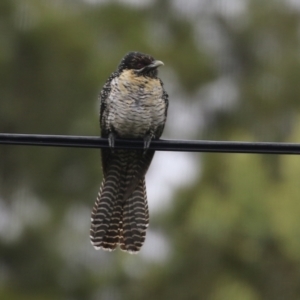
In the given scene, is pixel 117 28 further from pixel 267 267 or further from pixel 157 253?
pixel 267 267

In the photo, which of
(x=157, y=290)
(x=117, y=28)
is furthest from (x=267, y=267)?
(x=117, y=28)

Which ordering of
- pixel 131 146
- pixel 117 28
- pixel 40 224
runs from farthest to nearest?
pixel 117 28, pixel 40 224, pixel 131 146

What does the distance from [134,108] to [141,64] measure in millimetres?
392

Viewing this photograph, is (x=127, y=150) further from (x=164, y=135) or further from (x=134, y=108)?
(x=164, y=135)

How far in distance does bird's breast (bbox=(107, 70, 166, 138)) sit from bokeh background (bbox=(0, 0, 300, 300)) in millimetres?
3285

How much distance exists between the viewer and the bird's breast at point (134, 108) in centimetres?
680

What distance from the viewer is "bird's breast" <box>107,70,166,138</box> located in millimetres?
6801

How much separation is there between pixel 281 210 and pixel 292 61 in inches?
251

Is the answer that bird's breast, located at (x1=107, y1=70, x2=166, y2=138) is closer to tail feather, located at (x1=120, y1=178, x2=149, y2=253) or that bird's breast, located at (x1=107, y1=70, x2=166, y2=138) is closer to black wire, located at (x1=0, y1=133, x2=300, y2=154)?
tail feather, located at (x1=120, y1=178, x2=149, y2=253)

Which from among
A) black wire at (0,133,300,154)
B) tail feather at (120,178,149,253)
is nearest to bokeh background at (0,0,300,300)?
tail feather at (120,178,149,253)

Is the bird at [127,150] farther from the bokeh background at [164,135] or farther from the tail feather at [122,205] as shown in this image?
the bokeh background at [164,135]

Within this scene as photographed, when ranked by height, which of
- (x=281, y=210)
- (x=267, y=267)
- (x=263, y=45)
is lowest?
(x=267, y=267)

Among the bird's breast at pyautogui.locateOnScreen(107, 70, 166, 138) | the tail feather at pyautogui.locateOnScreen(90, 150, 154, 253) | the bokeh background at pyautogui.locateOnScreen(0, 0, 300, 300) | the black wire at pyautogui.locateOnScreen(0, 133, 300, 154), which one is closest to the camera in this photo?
the black wire at pyautogui.locateOnScreen(0, 133, 300, 154)

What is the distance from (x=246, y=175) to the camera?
10289mm
